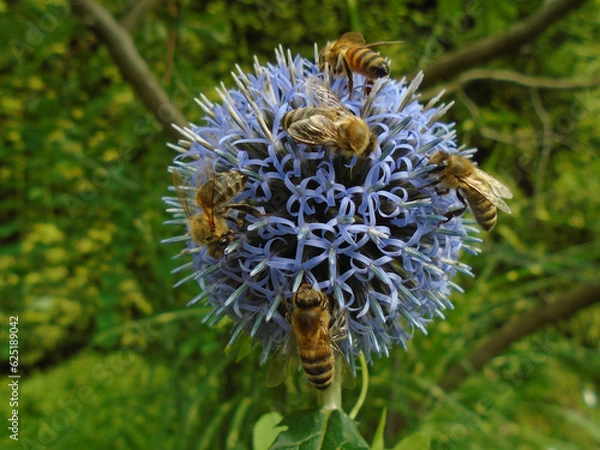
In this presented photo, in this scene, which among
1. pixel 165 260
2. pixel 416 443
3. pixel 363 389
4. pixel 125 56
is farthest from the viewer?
pixel 165 260

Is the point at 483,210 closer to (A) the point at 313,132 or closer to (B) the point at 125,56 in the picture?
(A) the point at 313,132

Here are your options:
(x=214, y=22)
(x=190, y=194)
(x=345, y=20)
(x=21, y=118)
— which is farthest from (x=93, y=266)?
(x=345, y=20)

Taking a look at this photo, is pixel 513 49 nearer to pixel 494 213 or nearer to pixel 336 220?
pixel 494 213

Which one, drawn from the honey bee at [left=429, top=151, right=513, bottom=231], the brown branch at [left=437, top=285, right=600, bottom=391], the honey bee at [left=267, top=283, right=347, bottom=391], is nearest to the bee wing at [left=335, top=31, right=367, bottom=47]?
the honey bee at [left=429, top=151, right=513, bottom=231]

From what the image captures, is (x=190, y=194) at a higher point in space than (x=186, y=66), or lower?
lower

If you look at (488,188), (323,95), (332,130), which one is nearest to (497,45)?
(488,188)
